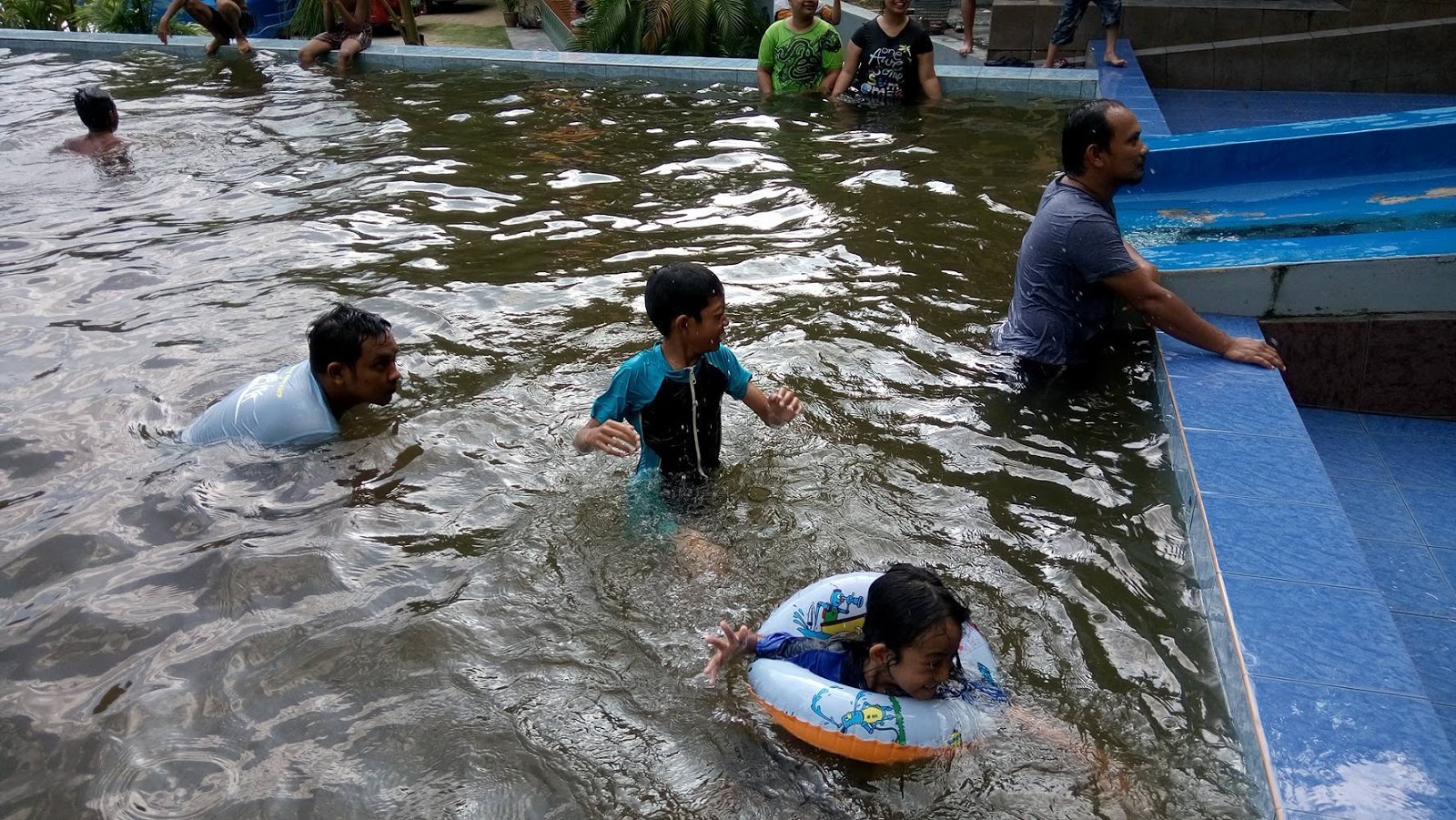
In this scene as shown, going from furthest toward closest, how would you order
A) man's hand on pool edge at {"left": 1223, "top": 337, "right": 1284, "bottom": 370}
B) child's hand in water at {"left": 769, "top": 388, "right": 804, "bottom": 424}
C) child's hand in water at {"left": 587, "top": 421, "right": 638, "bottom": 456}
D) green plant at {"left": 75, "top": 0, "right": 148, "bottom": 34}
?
green plant at {"left": 75, "top": 0, "right": 148, "bottom": 34} → man's hand on pool edge at {"left": 1223, "top": 337, "right": 1284, "bottom": 370} → child's hand in water at {"left": 769, "top": 388, "right": 804, "bottom": 424} → child's hand in water at {"left": 587, "top": 421, "right": 638, "bottom": 456}

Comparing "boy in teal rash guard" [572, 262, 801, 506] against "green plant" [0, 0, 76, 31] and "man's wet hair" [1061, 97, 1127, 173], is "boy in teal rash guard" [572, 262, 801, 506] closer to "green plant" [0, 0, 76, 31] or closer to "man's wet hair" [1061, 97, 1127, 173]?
"man's wet hair" [1061, 97, 1127, 173]

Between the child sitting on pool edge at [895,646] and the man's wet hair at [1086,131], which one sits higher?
the man's wet hair at [1086,131]

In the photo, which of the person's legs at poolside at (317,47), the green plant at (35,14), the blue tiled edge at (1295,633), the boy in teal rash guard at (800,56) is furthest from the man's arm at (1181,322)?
the green plant at (35,14)

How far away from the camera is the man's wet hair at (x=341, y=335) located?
16.3 feet

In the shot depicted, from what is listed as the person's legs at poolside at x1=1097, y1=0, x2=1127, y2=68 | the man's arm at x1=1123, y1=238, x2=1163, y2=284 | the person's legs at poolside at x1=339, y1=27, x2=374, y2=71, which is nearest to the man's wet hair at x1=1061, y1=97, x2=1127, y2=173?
the man's arm at x1=1123, y1=238, x2=1163, y2=284

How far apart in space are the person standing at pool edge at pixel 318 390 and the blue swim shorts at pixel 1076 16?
912 cm

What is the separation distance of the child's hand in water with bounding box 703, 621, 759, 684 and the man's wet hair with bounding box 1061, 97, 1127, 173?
10.3ft

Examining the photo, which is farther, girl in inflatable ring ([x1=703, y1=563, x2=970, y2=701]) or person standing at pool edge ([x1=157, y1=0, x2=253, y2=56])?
person standing at pool edge ([x1=157, y1=0, x2=253, y2=56])

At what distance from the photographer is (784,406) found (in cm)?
450

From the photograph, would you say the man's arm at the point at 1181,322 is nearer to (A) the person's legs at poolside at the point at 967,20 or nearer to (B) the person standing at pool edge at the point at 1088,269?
(B) the person standing at pool edge at the point at 1088,269

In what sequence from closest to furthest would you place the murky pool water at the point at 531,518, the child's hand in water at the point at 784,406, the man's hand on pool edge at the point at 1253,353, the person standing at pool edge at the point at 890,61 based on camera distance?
the murky pool water at the point at 531,518 < the child's hand in water at the point at 784,406 < the man's hand on pool edge at the point at 1253,353 < the person standing at pool edge at the point at 890,61

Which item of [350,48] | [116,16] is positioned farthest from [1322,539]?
[116,16]

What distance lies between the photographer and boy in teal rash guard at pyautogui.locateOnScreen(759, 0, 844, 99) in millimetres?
11391

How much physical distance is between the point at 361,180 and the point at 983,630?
7.50 meters
